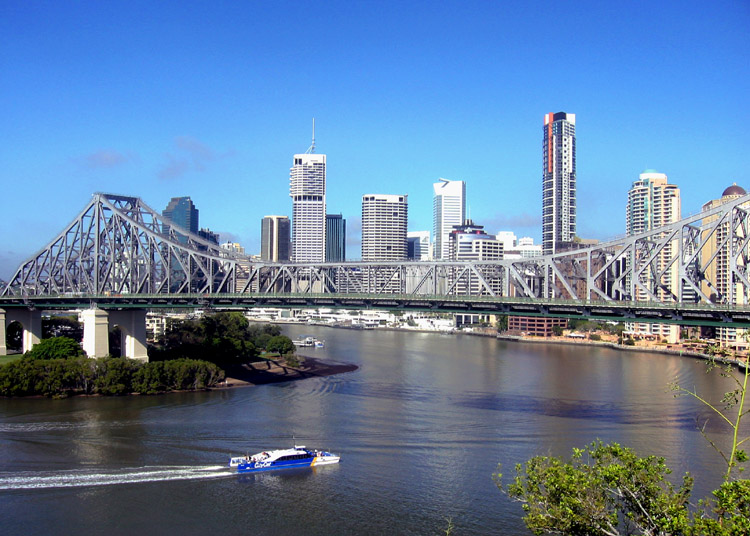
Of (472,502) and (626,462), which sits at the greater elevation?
(626,462)

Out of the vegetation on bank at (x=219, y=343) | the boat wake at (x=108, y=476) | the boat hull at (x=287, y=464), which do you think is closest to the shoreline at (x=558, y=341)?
the vegetation on bank at (x=219, y=343)

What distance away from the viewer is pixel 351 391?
2456cm

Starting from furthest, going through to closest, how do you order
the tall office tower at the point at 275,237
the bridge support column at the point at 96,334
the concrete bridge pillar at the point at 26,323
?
the tall office tower at the point at 275,237
the concrete bridge pillar at the point at 26,323
the bridge support column at the point at 96,334

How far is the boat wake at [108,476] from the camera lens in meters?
13.4

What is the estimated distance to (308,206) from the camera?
107 meters

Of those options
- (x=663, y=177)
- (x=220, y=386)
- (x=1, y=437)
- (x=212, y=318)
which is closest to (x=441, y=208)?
(x=663, y=177)

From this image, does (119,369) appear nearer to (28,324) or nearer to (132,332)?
(132,332)

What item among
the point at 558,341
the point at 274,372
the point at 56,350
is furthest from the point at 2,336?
the point at 558,341

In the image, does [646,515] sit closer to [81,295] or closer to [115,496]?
[115,496]

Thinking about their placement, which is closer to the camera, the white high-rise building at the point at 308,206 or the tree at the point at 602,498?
the tree at the point at 602,498

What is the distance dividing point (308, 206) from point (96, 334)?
80.1 meters

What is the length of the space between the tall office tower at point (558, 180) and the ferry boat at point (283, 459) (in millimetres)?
81908

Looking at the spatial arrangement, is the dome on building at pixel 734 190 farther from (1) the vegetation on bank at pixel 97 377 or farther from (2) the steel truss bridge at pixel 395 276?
(1) the vegetation on bank at pixel 97 377

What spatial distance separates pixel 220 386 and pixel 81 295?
10190 millimetres
